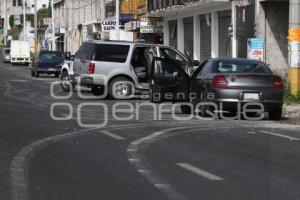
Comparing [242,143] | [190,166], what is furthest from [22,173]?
[242,143]

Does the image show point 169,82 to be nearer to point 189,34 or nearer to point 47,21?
point 189,34

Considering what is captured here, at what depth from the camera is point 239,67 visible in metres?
17.7

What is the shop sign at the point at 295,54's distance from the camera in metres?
22.4

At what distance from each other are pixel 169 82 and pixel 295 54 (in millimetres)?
5321

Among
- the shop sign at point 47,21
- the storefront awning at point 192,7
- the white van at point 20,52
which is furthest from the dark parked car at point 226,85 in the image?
the shop sign at point 47,21

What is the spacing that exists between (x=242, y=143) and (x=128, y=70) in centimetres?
1246

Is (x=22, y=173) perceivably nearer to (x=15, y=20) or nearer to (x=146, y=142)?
(x=146, y=142)

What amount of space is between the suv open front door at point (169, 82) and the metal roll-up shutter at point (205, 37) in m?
18.3

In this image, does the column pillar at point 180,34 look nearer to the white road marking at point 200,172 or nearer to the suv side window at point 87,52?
the suv side window at point 87,52

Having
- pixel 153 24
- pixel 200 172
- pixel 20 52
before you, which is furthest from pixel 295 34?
pixel 20 52

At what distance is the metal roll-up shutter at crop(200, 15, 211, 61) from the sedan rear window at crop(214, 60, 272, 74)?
1964 cm

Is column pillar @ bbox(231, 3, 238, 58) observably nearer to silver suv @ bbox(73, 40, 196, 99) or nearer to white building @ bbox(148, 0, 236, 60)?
white building @ bbox(148, 0, 236, 60)

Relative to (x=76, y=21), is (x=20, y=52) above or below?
below

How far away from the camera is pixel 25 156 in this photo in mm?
10898
